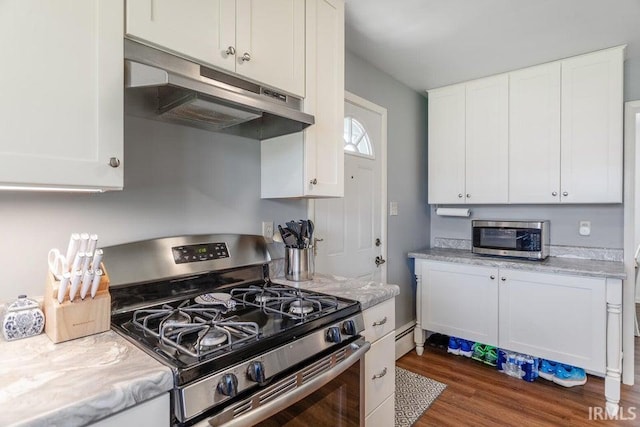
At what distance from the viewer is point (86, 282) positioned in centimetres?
102

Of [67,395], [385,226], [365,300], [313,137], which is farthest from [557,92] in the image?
[67,395]

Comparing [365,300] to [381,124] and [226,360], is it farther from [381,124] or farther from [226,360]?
[381,124]

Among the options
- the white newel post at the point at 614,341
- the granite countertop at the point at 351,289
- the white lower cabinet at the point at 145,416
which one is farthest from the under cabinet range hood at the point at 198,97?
the white newel post at the point at 614,341

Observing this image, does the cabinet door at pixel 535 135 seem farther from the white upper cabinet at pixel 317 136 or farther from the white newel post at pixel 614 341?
the white upper cabinet at pixel 317 136

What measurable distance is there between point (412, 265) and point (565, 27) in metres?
2.15

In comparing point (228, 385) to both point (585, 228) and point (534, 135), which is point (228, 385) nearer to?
point (534, 135)

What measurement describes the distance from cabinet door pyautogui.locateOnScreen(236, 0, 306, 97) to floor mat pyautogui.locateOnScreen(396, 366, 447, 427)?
6.56 feet

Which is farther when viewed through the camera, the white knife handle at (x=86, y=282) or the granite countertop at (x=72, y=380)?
the white knife handle at (x=86, y=282)

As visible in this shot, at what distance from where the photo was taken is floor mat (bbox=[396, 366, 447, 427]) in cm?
214

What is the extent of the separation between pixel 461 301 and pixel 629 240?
50.5 inches

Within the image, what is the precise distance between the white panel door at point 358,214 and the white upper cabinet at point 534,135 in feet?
2.43

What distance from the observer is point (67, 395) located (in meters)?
0.71

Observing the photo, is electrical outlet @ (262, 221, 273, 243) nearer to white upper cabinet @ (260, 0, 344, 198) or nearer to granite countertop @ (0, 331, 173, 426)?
white upper cabinet @ (260, 0, 344, 198)

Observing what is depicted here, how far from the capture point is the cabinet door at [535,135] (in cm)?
266
